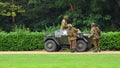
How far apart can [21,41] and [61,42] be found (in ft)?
10.6

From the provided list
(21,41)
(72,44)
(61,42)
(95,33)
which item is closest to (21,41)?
(21,41)

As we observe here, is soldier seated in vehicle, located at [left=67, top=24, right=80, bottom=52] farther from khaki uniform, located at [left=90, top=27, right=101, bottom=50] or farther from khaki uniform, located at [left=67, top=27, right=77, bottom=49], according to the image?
khaki uniform, located at [left=90, top=27, right=101, bottom=50]

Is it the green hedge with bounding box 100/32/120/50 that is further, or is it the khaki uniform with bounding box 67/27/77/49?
the green hedge with bounding box 100/32/120/50

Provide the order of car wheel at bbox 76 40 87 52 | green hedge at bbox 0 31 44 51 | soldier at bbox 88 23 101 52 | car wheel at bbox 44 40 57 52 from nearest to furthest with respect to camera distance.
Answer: soldier at bbox 88 23 101 52 → car wheel at bbox 76 40 87 52 → car wheel at bbox 44 40 57 52 → green hedge at bbox 0 31 44 51

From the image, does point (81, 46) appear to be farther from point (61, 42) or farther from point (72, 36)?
point (61, 42)

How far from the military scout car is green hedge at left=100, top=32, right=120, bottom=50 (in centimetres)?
132

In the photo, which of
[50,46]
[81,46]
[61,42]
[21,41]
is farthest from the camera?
[21,41]

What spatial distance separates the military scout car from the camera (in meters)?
26.5

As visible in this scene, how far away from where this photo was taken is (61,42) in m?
27.4

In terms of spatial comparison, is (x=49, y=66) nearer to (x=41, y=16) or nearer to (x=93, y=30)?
(x=93, y=30)

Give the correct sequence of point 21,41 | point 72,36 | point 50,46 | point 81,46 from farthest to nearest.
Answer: point 21,41 → point 50,46 → point 81,46 → point 72,36

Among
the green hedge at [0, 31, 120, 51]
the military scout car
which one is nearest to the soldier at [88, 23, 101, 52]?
the military scout car

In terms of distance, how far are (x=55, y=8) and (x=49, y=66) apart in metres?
27.9

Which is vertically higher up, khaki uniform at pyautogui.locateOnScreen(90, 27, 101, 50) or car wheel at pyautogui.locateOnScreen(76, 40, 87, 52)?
khaki uniform at pyautogui.locateOnScreen(90, 27, 101, 50)
